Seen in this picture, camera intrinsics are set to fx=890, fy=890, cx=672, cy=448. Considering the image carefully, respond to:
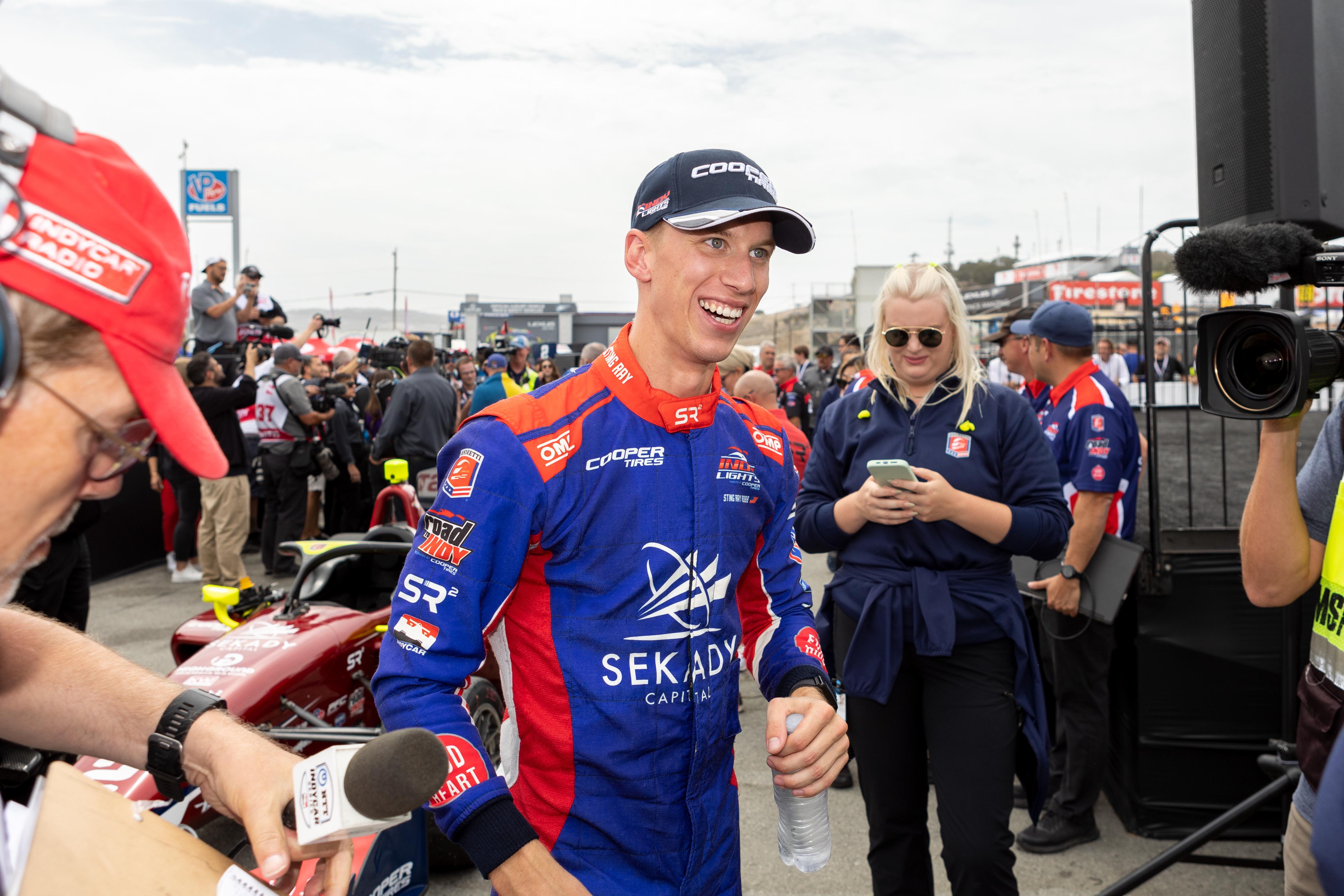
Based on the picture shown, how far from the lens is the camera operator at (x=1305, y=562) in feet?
5.85


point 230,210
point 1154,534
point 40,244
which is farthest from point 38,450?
point 230,210

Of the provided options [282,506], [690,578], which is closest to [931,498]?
[690,578]

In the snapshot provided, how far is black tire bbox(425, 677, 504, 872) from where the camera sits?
3.55m

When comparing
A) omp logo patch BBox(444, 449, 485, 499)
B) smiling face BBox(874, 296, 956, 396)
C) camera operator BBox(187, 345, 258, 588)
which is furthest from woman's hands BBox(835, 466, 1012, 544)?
camera operator BBox(187, 345, 258, 588)

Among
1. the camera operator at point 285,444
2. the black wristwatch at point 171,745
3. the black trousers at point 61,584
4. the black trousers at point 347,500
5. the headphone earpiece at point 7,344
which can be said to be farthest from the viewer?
the black trousers at point 347,500

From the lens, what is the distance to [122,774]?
9.42 feet

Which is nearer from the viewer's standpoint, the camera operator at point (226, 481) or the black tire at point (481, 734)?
the black tire at point (481, 734)

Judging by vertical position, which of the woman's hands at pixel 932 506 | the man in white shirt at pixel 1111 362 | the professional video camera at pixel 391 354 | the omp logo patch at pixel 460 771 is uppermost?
the professional video camera at pixel 391 354

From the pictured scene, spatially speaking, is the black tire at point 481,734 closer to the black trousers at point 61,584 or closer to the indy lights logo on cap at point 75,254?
the black trousers at point 61,584

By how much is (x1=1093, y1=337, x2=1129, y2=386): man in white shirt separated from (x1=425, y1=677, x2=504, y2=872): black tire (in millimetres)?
9778

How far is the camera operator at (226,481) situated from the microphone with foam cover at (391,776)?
22.3ft

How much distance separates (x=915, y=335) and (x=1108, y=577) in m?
1.63

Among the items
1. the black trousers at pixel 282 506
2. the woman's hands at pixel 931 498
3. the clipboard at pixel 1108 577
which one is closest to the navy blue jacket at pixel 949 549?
the woman's hands at pixel 931 498

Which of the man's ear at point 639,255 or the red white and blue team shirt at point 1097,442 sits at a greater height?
the man's ear at point 639,255
